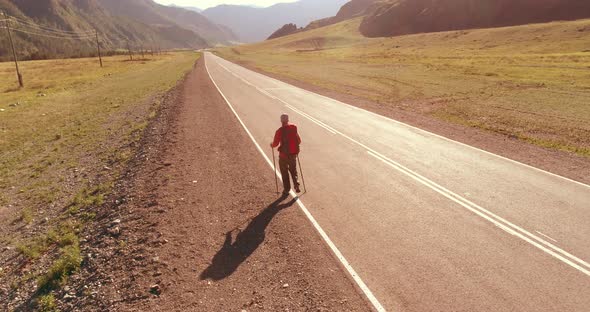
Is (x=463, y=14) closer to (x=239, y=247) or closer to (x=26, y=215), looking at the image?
(x=239, y=247)

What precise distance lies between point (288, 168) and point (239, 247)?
310 centimetres

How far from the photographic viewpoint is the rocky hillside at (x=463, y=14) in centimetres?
10231

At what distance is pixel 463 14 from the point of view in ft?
395

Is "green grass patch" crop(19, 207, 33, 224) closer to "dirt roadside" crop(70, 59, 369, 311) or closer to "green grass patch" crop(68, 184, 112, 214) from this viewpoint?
"green grass patch" crop(68, 184, 112, 214)

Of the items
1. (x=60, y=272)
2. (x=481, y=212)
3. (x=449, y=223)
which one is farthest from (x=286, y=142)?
(x=60, y=272)

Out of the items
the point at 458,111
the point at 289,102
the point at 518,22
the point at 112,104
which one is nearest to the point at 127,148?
the point at 289,102

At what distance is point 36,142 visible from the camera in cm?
1952

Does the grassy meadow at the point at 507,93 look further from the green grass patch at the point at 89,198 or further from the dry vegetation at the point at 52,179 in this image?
the dry vegetation at the point at 52,179

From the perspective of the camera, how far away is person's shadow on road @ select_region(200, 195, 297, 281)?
6.68m

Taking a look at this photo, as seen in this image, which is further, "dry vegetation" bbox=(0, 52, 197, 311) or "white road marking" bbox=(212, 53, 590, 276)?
"dry vegetation" bbox=(0, 52, 197, 311)

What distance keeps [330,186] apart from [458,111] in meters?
15.6

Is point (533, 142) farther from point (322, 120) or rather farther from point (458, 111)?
point (322, 120)

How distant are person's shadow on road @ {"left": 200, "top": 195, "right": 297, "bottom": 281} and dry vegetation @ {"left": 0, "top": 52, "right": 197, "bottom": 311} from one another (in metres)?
2.72

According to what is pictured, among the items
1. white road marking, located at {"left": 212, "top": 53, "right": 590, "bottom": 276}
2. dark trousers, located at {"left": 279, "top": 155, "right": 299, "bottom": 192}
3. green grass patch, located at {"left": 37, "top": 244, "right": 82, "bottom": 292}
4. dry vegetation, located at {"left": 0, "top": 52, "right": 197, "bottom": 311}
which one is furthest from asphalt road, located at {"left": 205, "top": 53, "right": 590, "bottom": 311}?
dry vegetation, located at {"left": 0, "top": 52, "right": 197, "bottom": 311}
